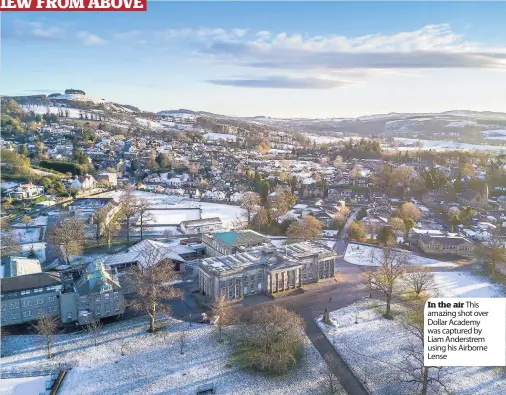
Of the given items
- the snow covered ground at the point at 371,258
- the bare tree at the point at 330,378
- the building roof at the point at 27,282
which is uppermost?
the building roof at the point at 27,282

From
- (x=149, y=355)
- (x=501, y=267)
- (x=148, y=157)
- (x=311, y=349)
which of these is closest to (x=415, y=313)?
(x=311, y=349)

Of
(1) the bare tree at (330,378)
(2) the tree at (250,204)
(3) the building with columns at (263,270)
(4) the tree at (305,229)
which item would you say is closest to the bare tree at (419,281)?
(3) the building with columns at (263,270)

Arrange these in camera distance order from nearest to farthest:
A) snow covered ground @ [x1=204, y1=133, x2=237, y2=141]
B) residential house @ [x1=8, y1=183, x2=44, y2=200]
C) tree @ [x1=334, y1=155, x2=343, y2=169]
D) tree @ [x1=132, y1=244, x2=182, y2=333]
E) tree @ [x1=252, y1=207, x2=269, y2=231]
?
tree @ [x1=132, y1=244, x2=182, y2=333], tree @ [x1=252, y1=207, x2=269, y2=231], residential house @ [x1=8, y1=183, x2=44, y2=200], tree @ [x1=334, y1=155, x2=343, y2=169], snow covered ground @ [x1=204, y1=133, x2=237, y2=141]

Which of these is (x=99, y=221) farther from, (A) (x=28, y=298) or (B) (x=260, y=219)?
(A) (x=28, y=298)

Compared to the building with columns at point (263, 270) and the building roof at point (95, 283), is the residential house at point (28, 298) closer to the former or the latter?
the building roof at point (95, 283)

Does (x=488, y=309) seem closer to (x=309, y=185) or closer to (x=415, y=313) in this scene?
(x=415, y=313)

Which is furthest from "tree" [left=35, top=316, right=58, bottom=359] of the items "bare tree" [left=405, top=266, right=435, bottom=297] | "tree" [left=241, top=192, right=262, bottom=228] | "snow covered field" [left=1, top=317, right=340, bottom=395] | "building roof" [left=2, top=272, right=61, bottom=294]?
"tree" [left=241, top=192, right=262, bottom=228]

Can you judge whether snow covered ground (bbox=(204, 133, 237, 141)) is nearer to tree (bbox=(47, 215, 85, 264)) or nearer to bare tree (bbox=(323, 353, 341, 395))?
tree (bbox=(47, 215, 85, 264))
